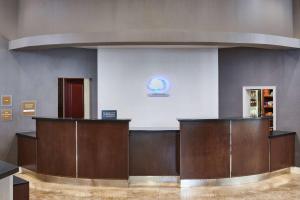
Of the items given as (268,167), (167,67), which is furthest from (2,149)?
(268,167)

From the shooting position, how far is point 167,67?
29.7ft

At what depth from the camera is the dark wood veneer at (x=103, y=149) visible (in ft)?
24.1

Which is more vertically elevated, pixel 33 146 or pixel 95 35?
pixel 95 35

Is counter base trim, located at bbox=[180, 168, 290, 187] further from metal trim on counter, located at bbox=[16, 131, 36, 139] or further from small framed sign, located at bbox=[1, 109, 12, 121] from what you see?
small framed sign, located at bbox=[1, 109, 12, 121]

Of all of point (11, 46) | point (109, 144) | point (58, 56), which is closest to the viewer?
point (109, 144)

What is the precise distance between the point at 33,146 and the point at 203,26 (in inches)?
164

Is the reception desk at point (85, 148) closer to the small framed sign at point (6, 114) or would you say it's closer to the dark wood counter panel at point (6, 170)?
the small framed sign at point (6, 114)

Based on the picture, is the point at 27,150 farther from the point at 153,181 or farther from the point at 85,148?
the point at 153,181

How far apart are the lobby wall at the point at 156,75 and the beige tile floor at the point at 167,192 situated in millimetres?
2133

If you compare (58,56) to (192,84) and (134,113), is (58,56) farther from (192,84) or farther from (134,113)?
(192,84)

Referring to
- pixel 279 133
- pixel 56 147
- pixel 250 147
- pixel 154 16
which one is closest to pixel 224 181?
pixel 250 147

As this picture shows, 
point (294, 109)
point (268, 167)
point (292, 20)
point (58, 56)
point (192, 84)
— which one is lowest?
point (268, 167)

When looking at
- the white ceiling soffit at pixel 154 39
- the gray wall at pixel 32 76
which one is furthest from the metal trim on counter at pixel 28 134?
the white ceiling soffit at pixel 154 39

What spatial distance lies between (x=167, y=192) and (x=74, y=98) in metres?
4.81
